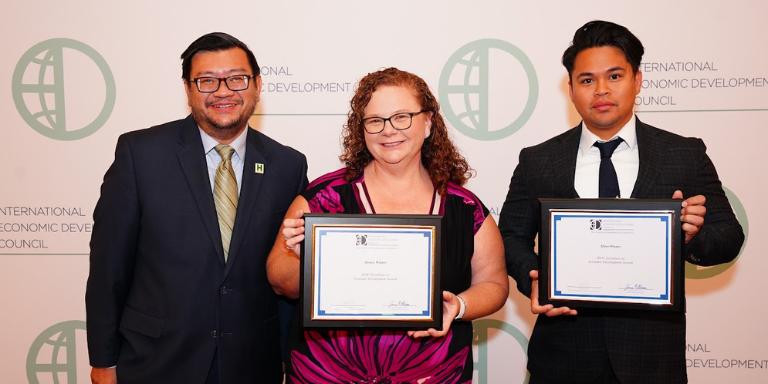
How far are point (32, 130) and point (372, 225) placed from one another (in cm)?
281

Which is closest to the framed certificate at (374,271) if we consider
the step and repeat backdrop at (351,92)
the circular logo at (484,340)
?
the step and repeat backdrop at (351,92)

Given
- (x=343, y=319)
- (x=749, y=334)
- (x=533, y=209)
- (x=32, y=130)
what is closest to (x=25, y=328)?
(x=32, y=130)

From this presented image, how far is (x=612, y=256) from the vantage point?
2037 millimetres

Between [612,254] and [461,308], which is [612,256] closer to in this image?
[612,254]

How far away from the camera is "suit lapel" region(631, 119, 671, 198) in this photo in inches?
85.1

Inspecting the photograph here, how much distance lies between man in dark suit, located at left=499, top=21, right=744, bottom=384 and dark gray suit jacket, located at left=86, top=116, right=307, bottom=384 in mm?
1157

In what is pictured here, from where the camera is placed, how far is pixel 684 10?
3.43 m

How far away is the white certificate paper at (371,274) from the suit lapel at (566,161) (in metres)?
0.65

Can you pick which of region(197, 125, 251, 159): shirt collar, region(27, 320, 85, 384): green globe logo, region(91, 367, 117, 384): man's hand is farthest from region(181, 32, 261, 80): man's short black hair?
region(27, 320, 85, 384): green globe logo

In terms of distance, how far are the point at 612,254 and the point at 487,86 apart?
67.2 inches

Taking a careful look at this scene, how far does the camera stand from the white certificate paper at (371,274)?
1973 millimetres

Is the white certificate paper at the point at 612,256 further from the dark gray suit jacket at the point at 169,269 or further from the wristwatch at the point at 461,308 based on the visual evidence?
the dark gray suit jacket at the point at 169,269

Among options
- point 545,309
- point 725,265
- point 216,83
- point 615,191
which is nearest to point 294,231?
point 216,83

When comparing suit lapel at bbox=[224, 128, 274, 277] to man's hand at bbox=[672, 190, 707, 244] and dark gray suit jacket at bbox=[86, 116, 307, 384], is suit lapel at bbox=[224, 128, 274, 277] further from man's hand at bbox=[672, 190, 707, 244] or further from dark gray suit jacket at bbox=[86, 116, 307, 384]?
man's hand at bbox=[672, 190, 707, 244]
